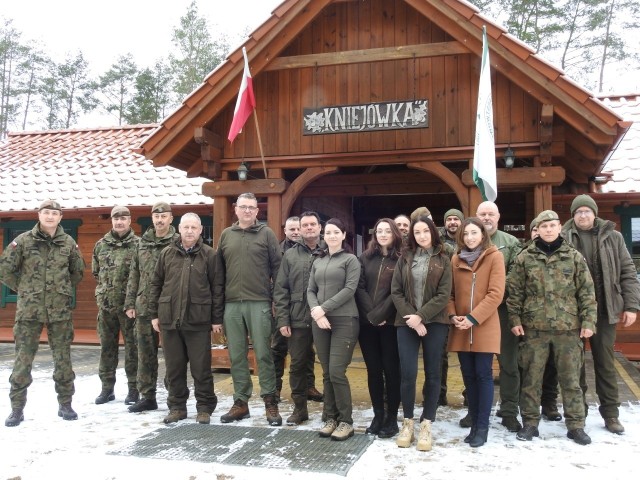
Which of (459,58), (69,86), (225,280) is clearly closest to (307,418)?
(225,280)

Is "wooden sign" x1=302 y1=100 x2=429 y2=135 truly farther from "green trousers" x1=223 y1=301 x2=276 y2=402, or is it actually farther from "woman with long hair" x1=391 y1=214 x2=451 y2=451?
"green trousers" x1=223 y1=301 x2=276 y2=402

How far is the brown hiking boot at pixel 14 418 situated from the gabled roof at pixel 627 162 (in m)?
7.64

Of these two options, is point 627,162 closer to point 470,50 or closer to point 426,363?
point 470,50

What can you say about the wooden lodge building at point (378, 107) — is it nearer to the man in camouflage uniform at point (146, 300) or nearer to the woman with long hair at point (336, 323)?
the man in camouflage uniform at point (146, 300)

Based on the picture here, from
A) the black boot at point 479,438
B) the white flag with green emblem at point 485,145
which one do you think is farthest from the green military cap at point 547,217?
the black boot at point 479,438

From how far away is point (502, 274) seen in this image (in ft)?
14.0

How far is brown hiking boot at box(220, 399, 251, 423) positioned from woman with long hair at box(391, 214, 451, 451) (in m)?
1.51

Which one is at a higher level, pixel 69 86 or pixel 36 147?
pixel 69 86

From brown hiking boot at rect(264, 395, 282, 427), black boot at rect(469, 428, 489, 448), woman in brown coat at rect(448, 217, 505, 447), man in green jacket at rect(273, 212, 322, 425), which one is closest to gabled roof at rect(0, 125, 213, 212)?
man in green jacket at rect(273, 212, 322, 425)

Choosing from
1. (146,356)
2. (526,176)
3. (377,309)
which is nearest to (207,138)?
(146,356)

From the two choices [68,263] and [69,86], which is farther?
[69,86]

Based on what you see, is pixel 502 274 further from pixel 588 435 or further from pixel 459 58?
pixel 459 58

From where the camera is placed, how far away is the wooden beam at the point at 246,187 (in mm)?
6902

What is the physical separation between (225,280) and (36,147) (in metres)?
10.7
